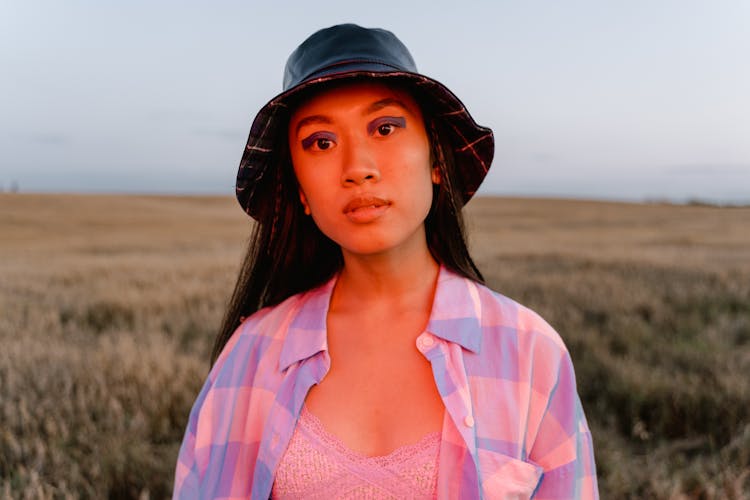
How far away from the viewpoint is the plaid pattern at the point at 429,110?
5.80 ft

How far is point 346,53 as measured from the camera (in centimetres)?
175

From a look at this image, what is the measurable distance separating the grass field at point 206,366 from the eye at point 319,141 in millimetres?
2092

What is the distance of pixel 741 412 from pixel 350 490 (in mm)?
3414

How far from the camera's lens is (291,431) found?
170cm

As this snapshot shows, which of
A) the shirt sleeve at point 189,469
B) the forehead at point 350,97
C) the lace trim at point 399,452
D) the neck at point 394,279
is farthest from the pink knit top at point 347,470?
the forehead at point 350,97

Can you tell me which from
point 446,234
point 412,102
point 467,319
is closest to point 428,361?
point 467,319

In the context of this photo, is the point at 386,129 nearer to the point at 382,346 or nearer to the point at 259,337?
the point at 382,346

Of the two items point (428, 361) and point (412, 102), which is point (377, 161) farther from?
point (428, 361)

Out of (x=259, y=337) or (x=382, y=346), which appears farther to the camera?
(x=259, y=337)

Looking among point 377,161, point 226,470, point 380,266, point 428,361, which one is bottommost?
point 226,470

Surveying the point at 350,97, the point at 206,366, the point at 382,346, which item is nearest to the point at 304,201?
the point at 350,97

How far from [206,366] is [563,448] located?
12.0 feet

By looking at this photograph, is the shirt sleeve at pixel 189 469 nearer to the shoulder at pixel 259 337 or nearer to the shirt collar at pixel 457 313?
the shoulder at pixel 259 337

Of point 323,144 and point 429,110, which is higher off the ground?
point 429,110
